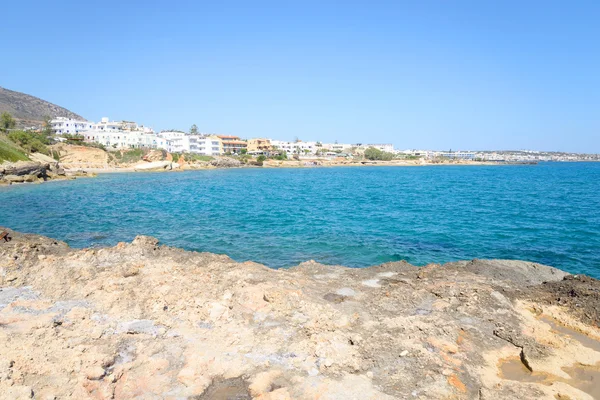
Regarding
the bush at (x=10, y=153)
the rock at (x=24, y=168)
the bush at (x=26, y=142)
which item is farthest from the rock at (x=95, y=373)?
the bush at (x=26, y=142)

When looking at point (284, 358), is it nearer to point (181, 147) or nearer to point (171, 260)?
point (171, 260)

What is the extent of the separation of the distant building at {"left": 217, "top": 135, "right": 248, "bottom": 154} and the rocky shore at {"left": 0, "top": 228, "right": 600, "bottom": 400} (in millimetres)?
152933

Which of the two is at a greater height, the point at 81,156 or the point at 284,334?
the point at 81,156

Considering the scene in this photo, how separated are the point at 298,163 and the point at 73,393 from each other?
154m

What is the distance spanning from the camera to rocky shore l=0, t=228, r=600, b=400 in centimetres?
736

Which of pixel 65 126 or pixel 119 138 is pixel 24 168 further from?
pixel 65 126

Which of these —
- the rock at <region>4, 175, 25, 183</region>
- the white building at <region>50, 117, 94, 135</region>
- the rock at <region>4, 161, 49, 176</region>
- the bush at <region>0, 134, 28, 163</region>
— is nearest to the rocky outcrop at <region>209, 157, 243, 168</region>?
the white building at <region>50, 117, 94, 135</region>

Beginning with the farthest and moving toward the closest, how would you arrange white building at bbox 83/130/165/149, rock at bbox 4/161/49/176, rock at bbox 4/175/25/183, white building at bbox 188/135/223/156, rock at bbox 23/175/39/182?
white building at bbox 188/135/223/156 < white building at bbox 83/130/165/149 < rock at bbox 23/175/39/182 < rock at bbox 4/161/49/176 < rock at bbox 4/175/25/183

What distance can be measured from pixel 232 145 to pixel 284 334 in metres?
162

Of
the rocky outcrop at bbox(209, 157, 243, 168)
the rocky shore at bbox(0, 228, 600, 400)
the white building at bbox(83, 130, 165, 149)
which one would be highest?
the white building at bbox(83, 130, 165, 149)

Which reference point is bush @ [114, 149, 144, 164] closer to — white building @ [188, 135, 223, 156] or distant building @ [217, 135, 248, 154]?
white building @ [188, 135, 223, 156]

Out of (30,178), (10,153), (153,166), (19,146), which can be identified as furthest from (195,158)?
(30,178)

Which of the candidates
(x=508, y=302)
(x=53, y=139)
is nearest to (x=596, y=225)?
(x=508, y=302)

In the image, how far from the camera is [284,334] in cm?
914
